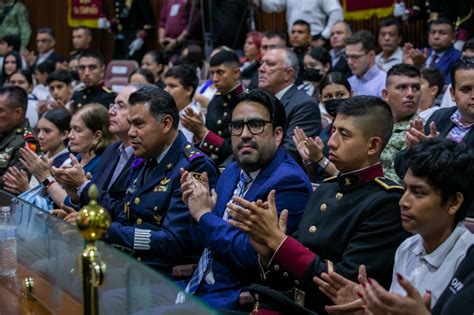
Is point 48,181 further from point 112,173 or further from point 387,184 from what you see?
point 387,184

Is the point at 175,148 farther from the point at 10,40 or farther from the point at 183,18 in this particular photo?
the point at 10,40

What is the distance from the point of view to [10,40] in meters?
10.3

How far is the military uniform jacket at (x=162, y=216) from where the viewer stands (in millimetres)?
3297

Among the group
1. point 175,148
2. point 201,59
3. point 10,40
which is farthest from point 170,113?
point 10,40

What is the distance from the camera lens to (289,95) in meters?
4.86

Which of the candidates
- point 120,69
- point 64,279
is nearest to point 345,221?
point 64,279

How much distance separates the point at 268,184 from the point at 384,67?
4.07 meters

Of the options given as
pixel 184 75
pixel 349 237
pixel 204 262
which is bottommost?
pixel 204 262

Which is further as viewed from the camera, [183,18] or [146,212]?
[183,18]

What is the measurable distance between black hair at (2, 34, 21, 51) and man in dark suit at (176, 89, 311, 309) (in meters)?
7.66

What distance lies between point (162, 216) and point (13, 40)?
7.60m

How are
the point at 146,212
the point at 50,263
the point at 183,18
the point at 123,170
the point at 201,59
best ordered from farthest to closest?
the point at 183,18, the point at 201,59, the point at 123,170, the point at 146,212, the point at 50,263

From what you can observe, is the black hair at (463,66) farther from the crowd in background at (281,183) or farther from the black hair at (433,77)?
the black hair at (433,77)

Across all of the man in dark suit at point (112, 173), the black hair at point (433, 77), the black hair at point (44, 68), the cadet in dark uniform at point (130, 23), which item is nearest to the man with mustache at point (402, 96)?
the black hair at point (433, 77)
